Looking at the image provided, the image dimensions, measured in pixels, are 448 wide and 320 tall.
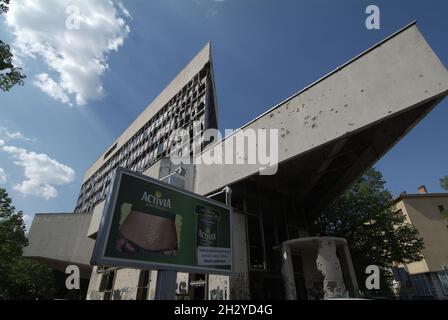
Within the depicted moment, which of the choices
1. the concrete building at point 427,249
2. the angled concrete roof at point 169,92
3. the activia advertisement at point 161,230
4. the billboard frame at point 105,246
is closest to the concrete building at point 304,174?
the activia advertisement at point 161,230

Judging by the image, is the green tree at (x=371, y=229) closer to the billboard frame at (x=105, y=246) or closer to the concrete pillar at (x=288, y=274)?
the concrete pillar at (x=288, y=274)

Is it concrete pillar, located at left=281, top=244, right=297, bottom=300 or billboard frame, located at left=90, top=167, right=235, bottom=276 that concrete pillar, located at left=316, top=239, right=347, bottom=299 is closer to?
concrete pillar, located at left=281, top=244, right=297, bottom=300

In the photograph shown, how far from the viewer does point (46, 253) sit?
2283cm

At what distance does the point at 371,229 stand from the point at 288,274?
1108cm

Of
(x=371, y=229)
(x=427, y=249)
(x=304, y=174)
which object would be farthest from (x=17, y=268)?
(x=427, y=249)

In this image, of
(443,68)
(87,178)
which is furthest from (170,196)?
(87,178)

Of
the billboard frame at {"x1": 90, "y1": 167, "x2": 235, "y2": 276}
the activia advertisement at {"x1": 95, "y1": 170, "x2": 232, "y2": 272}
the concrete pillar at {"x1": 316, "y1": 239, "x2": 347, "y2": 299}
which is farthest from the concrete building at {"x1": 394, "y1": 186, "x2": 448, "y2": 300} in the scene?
the billboard frame at {"x1": 90, "y1": 167, "x2": 235, "y2": 276}

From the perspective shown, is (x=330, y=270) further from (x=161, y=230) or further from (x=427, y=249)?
(x=427, y=249)

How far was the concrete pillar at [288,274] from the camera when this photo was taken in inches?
482

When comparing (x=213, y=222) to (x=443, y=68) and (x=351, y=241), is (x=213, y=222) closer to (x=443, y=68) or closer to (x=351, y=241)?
(x=443, y=68)

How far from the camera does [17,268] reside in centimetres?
2086

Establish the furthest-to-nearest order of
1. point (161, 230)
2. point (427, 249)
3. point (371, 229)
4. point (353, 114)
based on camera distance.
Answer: point (427, 249) → point (371, 229) → point (353, 114) → point (161, 230)

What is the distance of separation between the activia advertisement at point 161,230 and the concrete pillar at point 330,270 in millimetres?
6380
